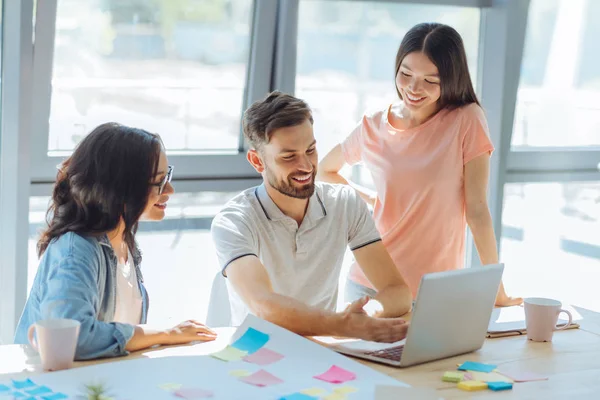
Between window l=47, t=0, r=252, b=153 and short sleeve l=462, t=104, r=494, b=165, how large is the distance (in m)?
1.31

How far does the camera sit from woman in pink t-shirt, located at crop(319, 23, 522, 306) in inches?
104

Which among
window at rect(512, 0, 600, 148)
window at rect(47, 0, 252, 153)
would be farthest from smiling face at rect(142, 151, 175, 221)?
window at rect(512, 0, 600, 148)

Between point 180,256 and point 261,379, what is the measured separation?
6.95 feet

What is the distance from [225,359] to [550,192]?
300 cm

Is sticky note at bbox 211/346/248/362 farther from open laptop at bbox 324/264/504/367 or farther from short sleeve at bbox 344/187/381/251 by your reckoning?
short sleeve at bbox 344/187/381/251

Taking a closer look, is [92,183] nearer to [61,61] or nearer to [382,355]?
[382,355]

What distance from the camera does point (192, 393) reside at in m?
1.62

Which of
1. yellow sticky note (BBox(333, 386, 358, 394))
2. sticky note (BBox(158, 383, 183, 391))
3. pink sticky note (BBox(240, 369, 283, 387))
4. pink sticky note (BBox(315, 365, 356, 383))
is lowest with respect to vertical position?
sticky note (BBox(158, 383, 183, 391))

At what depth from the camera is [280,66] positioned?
3645mm

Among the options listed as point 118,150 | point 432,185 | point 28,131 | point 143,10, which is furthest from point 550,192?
point 118,150

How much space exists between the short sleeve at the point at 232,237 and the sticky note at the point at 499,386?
77 centimetres

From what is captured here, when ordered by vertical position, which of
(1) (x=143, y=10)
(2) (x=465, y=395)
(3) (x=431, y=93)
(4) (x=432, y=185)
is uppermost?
(1) (x=143, y=10)

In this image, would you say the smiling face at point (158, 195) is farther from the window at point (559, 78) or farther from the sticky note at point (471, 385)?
the window at point (559, 78)

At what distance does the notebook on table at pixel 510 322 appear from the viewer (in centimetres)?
213
